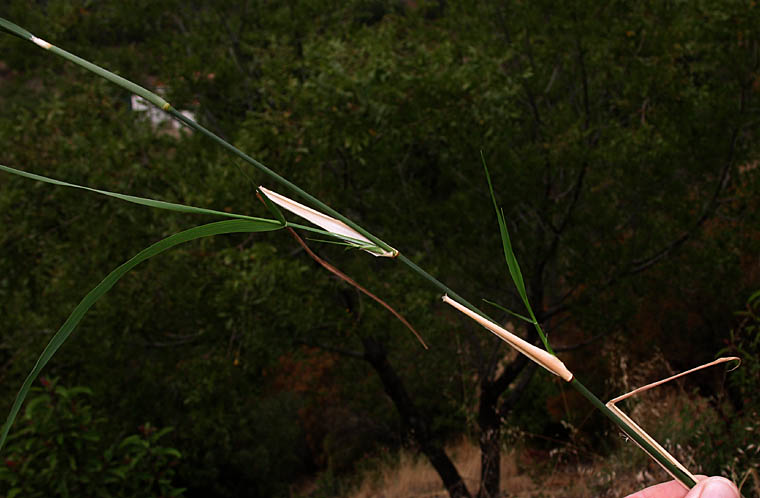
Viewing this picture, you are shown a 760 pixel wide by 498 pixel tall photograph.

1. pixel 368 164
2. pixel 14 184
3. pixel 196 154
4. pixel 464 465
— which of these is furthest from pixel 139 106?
pixel 464 465

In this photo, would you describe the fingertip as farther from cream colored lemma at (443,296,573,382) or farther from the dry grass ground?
the dry grass ground

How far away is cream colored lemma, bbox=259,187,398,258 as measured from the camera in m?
0.60

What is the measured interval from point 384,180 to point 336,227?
437 centimetres

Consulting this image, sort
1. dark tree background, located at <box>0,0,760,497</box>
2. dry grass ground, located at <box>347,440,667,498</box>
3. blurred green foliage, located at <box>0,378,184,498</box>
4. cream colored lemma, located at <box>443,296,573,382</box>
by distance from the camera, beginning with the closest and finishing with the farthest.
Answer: cream colored lemma, located at <box>443,296,573,382</box>, blurred green foliage, located at <box>0,378,184,498</box>, dark tree background, located at <box>0,0,760,497</box>, dry grass ground, located at <box>347,440,667,498</box>

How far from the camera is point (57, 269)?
4.75 metres

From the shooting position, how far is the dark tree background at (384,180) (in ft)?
13.7

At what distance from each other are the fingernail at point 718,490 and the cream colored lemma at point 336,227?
0.41 metres

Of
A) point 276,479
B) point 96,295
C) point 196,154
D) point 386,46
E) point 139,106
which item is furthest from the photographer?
point 276,479

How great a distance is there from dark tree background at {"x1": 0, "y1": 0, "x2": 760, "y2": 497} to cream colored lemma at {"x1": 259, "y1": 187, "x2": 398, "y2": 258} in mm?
3061

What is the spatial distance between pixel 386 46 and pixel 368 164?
2.53 ft

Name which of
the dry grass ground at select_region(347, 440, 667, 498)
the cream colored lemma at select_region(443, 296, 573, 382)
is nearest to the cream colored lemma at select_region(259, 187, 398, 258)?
the cream colored lemma at select_region(443, 296, 573, 382)

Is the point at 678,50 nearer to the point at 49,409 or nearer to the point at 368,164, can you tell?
the point at 368,164

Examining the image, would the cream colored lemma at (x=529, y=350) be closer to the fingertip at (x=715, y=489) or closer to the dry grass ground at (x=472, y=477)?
the fingertip at (x=715, y=489)

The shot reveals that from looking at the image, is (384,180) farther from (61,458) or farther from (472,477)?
(472,477)
